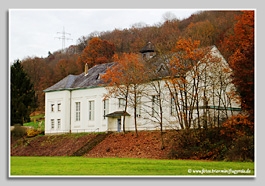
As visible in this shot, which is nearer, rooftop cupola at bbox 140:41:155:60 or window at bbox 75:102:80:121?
rooftop cupola at bbox 140:41:155:60

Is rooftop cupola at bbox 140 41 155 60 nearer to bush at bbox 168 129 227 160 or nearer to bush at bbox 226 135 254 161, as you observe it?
bush at bbox 168 129 227 160

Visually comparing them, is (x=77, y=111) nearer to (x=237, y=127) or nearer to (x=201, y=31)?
(x=201, y=31)

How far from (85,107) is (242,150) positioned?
26763 millimetres

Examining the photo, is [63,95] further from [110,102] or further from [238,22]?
[238,22]

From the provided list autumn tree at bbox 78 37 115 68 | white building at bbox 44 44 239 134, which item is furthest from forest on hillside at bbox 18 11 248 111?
white building at bbox 44 44 239 134

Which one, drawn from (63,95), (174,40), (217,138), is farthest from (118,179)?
(63,95)

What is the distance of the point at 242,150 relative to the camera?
845 inches

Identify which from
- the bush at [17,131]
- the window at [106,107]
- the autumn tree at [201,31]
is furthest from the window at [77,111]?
the bush at [17,131]

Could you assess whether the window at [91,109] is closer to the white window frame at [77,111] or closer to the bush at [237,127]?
the white window frame at [77,111]

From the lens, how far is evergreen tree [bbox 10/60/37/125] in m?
16.9

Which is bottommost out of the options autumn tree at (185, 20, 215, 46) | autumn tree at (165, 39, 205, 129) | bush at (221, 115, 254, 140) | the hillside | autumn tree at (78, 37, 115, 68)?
the hillside

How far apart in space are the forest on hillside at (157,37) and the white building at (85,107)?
14.6ft

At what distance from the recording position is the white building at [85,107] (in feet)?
137

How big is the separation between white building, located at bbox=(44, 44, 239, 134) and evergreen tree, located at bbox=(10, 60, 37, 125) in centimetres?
1966
